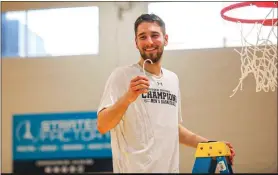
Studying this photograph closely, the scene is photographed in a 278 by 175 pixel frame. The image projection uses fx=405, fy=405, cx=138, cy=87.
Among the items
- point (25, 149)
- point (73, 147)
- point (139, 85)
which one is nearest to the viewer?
point (139, 85)

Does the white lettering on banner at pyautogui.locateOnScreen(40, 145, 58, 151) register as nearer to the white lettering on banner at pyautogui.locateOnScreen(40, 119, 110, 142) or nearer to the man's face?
the white lettering on banner at pyautogui.locateOnScreen(40, 119, 110, 142)

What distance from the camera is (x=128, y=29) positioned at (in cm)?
414

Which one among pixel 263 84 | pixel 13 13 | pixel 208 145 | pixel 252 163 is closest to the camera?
pixel 208 145

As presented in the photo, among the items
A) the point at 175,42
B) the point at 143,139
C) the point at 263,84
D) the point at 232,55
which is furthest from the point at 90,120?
the point at 143,139

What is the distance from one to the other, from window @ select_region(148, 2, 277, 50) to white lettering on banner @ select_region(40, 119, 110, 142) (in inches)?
53.7

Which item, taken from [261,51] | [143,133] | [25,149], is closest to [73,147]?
[25,149]

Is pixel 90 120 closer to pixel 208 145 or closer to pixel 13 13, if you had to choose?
pixel 13 13

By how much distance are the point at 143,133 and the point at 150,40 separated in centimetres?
37

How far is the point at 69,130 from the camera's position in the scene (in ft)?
15.4

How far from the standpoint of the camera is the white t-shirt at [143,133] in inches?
61.9

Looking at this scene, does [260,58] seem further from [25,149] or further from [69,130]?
[25,149]

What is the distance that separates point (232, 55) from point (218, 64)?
0.17 meters

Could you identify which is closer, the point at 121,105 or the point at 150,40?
the point at 121,105

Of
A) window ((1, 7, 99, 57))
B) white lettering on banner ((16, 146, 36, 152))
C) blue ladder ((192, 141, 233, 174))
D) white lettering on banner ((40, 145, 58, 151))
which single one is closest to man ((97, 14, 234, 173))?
blue ladder ((192, 141, 233, 174))
